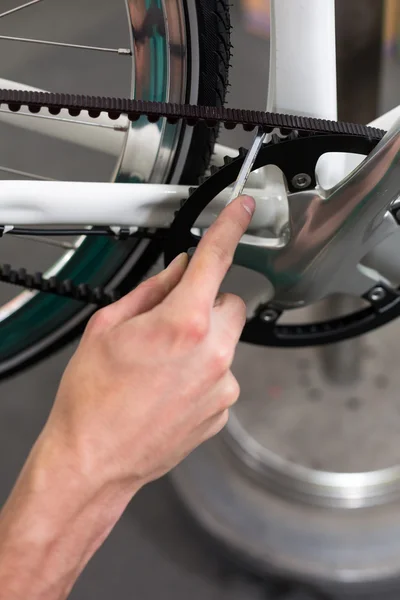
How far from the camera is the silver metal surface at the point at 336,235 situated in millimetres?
464

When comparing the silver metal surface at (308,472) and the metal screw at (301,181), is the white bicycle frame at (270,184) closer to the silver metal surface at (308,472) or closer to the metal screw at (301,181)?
the metal screw at (301,181)

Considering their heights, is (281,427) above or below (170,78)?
below

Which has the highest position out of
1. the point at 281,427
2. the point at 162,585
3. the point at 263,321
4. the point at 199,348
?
the point at 199,348

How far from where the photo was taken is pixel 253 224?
1.76ft

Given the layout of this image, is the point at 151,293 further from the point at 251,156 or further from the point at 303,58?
the point at 303,58

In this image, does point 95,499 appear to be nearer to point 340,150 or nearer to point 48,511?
point 48,511

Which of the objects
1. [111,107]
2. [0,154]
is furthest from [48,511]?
[0,154]

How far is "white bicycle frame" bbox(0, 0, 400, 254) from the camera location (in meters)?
0.46

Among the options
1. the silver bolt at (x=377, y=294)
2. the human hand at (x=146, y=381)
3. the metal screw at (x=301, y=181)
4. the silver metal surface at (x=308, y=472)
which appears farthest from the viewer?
the silver metal surface at (x=308, y=472)

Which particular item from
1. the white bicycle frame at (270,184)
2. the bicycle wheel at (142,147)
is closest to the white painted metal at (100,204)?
the white bicycle frame at (270,184)

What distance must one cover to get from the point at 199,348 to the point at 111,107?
202mm

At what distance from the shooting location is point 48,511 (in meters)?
0.38

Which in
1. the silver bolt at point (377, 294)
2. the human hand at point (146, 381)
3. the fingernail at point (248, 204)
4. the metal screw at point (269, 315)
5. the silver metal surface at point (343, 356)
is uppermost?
the fingernail at point (248, 204)

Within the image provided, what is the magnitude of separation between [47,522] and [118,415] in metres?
0.09
